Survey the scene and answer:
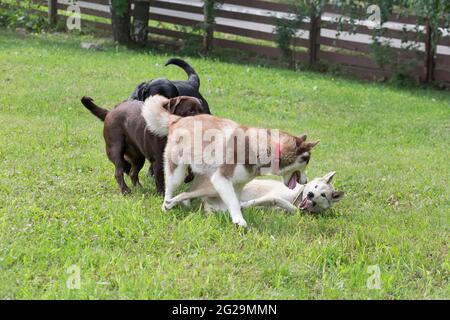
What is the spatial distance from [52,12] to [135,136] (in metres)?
13.5

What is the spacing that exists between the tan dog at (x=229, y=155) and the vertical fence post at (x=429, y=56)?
9.66 m

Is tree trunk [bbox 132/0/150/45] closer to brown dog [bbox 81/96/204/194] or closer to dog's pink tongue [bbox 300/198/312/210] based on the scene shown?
brown dog [bbox 81/96/204/194]

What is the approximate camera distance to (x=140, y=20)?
1728cm

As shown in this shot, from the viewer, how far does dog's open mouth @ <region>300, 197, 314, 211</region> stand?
6133mm

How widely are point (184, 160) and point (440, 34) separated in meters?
9.56

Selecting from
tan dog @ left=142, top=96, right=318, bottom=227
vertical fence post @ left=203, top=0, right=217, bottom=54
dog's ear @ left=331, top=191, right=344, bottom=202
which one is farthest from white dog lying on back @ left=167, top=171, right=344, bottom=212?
vertical fence post @ left=203, top=0, right=217, bottom=54

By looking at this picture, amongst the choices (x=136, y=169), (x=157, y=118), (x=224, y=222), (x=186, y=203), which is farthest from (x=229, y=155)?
(x=136, y=169)

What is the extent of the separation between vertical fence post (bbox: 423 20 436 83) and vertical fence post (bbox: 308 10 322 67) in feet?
8.10

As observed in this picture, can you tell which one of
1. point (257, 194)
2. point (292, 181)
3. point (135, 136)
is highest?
point (135, 136)

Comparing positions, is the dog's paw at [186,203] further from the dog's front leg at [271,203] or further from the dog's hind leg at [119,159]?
the dog's hind leg at [119,159]

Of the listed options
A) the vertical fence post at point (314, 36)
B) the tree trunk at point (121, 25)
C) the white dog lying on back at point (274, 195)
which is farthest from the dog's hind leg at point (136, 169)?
the tree trunk at point (121, 25)

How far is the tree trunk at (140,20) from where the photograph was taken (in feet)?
56.4

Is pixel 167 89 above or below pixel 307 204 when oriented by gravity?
above

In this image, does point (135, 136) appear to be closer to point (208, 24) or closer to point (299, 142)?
point (299, 142)
